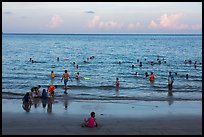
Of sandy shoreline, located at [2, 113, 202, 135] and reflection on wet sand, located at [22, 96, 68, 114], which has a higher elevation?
reflection on wet sand, located at [22, 96, 68, 114]

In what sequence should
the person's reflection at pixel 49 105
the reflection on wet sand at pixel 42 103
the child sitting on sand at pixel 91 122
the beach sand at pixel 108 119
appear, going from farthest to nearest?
the reflection on wet sand at pixel 42 103 < the person's reflection at pixel 49 105 < the child sitting on sand at pixel 91 122 < the beach sand at pixel 108 119

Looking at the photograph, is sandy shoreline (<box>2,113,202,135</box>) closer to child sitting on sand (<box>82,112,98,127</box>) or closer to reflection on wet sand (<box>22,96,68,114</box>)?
child sitting on sand (<box>82,112,98,127</box>)

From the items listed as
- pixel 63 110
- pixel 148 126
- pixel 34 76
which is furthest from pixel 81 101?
pixel 34 76

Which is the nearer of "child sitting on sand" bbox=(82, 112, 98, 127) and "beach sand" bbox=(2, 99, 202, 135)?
"beach sand" bbox=(2, 99, 202, 135)

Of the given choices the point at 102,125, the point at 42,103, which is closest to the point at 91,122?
the point at 102,125

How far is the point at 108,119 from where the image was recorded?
54.6 ft

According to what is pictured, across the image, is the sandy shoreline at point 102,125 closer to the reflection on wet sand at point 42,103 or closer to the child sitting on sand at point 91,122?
the child sitting on sand at point 91,122

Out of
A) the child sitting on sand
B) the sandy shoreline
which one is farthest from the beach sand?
the child sitting on sand

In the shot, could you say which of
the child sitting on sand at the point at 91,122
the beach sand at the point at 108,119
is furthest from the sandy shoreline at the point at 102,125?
the child sitting on sand at the point at 91,122

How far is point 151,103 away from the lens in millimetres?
21625

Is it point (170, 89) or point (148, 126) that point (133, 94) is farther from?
point (148, 126)

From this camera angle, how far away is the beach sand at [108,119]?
14407 millimetres

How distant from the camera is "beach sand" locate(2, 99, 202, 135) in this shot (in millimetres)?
14407

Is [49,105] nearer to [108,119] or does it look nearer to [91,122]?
[108,119]
